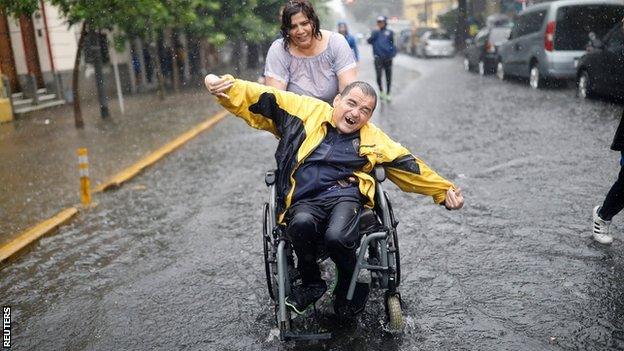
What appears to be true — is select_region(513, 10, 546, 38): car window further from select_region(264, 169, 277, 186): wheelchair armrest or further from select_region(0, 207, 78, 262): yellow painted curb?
select_region(264, 169, 277, 186): wheelchair armrest

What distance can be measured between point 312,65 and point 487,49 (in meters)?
16.0

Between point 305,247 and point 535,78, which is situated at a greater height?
point 305,247

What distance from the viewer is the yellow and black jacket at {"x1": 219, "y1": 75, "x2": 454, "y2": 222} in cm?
356

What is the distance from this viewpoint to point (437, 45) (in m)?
33.4

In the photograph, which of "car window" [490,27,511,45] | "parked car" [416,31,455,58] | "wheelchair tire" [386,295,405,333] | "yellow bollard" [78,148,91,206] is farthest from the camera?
"parked car" [416,31,455,58]

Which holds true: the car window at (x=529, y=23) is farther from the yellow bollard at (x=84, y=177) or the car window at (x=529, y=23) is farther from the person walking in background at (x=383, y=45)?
the yellow bollard at (x=84, y=177)

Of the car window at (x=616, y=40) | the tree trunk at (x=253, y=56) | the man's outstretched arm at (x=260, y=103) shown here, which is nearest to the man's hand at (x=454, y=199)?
the man's outstretched arm at (x=260, y=103)

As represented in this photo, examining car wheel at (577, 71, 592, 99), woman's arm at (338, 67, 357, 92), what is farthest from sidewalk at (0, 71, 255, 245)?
car wheel at (577, 71, 592, 99)

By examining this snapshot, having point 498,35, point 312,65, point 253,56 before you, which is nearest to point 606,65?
point 312,65

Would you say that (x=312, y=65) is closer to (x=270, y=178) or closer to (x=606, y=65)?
(x=270, y=178)

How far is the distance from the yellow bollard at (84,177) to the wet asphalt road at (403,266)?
0.21m

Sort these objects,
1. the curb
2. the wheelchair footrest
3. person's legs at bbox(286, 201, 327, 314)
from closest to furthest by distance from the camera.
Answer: the wheelchair footrest, person's legs at bbox(286, 201, 327, 314), the curb

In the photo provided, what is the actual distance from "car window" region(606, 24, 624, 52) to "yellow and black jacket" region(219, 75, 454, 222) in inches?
322

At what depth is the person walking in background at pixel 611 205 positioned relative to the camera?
14.0 ft
